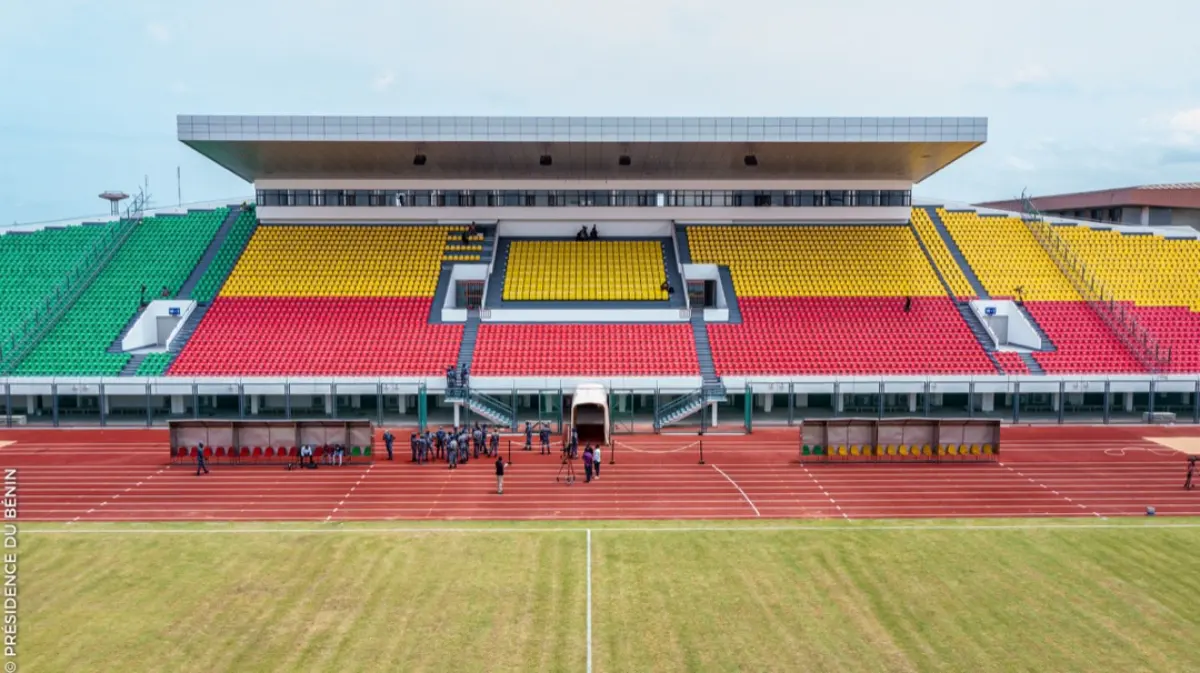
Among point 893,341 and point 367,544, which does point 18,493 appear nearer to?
point 367,544

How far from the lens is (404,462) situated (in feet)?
→ 94.3

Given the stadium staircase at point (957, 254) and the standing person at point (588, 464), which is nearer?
the standing person at point (588, 464)

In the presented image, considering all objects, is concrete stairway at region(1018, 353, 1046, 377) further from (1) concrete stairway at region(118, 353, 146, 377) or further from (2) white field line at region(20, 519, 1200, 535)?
(1) concrete stairway at region(118, 353, 146, 377)

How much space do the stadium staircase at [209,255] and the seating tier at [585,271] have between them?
54.9 feet

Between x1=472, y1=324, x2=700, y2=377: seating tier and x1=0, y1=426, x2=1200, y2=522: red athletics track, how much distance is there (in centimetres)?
641

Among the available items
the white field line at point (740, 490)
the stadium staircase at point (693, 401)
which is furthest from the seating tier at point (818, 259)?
the white field line at point (740, 490)

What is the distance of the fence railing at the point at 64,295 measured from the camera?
3812 centimetres

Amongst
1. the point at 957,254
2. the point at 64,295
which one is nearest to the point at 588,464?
the point at 957,254

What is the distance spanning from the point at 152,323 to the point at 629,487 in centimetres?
2895

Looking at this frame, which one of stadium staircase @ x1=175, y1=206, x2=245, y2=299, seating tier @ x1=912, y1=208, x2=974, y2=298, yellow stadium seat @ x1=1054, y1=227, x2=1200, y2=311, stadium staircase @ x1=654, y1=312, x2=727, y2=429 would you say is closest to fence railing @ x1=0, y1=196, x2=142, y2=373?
stadium staircase @ x1=175, y1=206, x2=245, y2=299

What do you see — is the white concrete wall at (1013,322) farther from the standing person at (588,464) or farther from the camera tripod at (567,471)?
the standing person at (588,464)

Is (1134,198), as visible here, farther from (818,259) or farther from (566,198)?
(566,198)

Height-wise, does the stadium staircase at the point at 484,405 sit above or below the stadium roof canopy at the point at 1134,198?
below

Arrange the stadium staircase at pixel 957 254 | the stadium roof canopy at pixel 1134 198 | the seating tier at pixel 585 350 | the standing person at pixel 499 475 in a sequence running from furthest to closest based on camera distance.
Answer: the stadium roof canopy at pixel 1134 198 < the stadium staircase at pixel 957 254 < the seating tier at pixel 585 350 < the standing person at pixel 499 475
